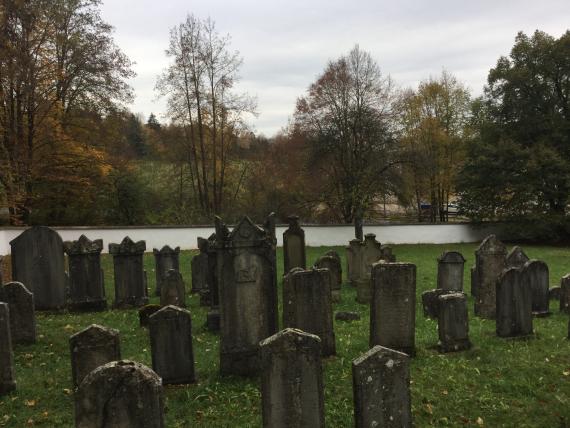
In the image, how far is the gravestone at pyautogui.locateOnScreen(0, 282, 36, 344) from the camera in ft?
27.9

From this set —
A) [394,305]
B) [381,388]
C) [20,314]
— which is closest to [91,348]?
[20,314]

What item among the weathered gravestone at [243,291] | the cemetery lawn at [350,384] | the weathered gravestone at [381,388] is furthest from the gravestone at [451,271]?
the weathered gravestone at [381,388]

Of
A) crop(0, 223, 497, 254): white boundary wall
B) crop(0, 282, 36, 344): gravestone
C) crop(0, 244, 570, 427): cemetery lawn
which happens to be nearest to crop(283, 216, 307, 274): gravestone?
crop(0, 244, 570, 427): cemetery lawn

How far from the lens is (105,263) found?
68.3 feet

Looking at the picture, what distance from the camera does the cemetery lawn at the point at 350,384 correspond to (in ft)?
18.7

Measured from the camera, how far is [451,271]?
1267cm

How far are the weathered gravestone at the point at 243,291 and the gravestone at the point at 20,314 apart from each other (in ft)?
12.7

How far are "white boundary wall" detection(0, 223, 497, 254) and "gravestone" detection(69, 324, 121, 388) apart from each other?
1670 cm

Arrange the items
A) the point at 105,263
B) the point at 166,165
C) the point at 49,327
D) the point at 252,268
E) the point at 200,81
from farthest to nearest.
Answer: the point at 166,165 < the point at 200,81 < the point at 105,263 < the point at 49,327 < the point at 252,268

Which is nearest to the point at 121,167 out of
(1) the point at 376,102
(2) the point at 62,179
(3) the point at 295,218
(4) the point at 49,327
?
(2) the point at 62,179

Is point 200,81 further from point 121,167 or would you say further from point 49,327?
point 49,327

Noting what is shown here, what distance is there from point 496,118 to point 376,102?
9.93 meters

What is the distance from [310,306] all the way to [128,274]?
656 cm

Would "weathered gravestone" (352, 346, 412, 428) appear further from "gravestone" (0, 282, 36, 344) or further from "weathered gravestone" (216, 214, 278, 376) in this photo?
"gravestone" (0, 282, 36, 344)
